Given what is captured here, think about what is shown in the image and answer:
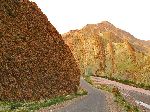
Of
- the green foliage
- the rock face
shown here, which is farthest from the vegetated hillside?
the green foliage

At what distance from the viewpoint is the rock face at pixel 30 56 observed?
34.8 meters

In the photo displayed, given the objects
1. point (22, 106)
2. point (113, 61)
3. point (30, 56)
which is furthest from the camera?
point (113, 61)

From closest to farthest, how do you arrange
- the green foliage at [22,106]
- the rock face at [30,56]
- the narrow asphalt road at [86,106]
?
the green foliage at [22,106]
the narrow asphalt road at [86,106]
the rock face at [30,56]

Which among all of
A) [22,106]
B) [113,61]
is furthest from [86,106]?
[113,61]

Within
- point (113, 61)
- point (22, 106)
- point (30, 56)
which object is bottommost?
point (22, 106)

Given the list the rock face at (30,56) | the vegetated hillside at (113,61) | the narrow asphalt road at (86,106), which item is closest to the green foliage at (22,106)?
the rock face at (30,56)

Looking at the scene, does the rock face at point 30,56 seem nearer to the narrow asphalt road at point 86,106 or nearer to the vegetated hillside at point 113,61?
the narrow asphalt road at point 86,106

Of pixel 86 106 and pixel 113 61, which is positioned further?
pixel 113 61

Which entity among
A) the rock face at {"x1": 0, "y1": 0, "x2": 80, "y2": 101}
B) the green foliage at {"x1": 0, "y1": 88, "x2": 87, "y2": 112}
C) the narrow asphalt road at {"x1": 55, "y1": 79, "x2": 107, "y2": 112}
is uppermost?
the rock face at {"x1": 0, "y1": 0, "x2": 80, "y2": 101}

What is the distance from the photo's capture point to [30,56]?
3900 cm

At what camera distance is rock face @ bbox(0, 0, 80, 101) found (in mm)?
34781

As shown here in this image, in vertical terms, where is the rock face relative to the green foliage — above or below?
above

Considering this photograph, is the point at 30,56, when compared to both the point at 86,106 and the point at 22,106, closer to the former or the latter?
the point at 86,106

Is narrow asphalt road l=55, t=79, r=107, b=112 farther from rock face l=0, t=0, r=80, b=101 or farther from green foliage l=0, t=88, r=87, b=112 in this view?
rock face l=0, t=0, r=80, b=101
